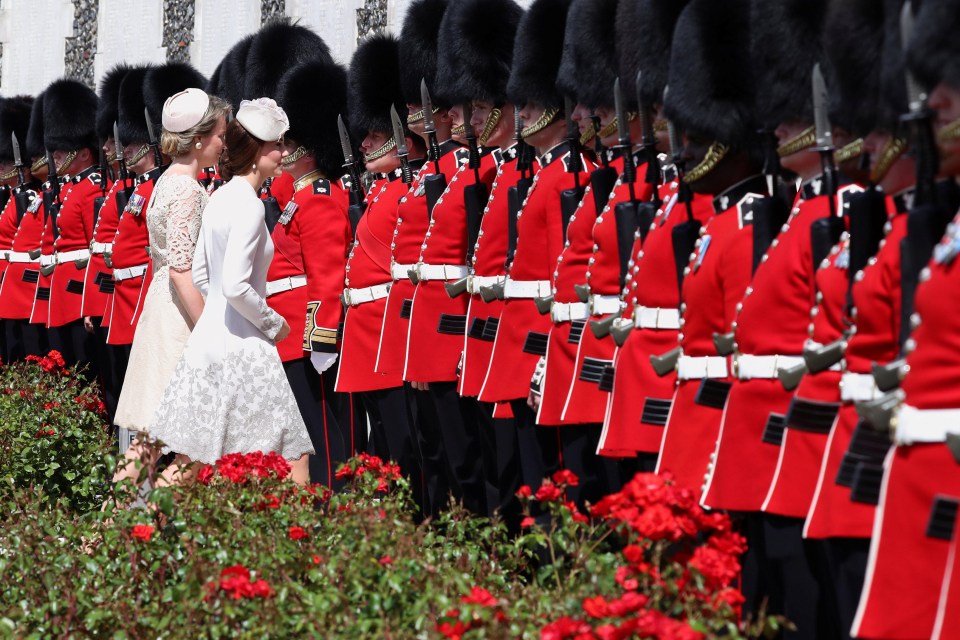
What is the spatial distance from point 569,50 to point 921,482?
273 cm

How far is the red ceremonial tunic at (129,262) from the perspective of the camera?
837cm

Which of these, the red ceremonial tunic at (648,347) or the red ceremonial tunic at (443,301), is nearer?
the red ceremonial tunic at (648,347)

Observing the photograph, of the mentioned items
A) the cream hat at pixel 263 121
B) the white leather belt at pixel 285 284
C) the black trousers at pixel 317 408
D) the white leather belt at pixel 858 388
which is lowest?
the black trousers at pixel 317 408

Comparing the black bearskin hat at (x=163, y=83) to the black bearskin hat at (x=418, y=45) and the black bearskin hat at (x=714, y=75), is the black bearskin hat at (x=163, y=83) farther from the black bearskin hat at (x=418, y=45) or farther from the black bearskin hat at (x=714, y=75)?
the black bearskin hat at (x=714, y=75)

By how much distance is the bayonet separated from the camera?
6.85 meters

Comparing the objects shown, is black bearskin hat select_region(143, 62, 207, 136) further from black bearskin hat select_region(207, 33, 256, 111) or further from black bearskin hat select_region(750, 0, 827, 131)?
black bearskin hat select_region(750, 0, 827, 131)

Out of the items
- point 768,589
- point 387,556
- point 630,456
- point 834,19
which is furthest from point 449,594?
point 834,19

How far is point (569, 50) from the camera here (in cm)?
543

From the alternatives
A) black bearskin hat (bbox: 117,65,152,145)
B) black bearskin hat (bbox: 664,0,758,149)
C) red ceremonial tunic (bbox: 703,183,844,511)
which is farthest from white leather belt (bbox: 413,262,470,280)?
black bearskin hat (bbox: 117,65,152,145)

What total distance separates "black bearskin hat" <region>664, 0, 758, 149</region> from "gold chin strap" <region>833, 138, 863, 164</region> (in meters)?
0.48

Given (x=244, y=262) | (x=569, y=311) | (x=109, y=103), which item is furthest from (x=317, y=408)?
(x=109, y=103)

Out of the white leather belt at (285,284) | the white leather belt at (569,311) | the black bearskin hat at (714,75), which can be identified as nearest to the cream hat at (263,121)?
the white leather belt at (285,284)

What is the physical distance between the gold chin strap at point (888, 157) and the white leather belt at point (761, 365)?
0.56m

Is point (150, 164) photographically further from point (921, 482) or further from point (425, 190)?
point (921, 482)
